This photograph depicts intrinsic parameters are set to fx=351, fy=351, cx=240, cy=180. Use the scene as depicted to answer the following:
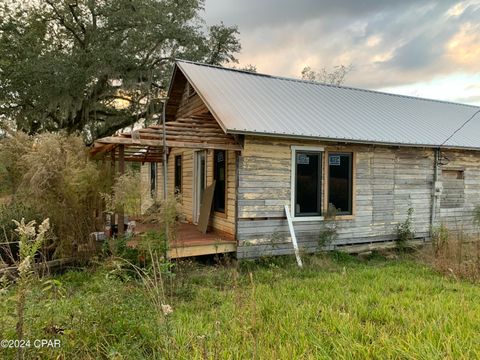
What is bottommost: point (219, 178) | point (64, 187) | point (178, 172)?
point (64, 187)

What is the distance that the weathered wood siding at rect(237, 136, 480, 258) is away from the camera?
784 cm

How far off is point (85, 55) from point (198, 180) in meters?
9.63

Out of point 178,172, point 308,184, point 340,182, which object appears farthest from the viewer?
point 178,172

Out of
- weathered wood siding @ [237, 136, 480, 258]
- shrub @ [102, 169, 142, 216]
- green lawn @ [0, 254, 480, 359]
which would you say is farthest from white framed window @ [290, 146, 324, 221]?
shrub @ [102, 169, 142, 216]

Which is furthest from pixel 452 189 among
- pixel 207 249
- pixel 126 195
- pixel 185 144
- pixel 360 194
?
pixel 126 195

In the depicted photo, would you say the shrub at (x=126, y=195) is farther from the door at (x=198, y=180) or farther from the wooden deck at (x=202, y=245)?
the door at (x=198, y=180)

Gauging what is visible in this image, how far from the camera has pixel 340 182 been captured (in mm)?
8938

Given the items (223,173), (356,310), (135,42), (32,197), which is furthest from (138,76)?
(356,310)

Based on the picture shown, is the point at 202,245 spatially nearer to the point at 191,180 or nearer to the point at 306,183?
the point at 306,183

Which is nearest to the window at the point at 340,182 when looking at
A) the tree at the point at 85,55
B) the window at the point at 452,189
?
the window at the point at 452,189

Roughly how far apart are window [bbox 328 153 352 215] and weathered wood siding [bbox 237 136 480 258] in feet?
0.61

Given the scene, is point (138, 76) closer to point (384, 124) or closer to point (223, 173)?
point (223, 173)

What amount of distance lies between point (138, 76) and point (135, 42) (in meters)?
1.49

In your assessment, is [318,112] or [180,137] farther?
[318,112]
